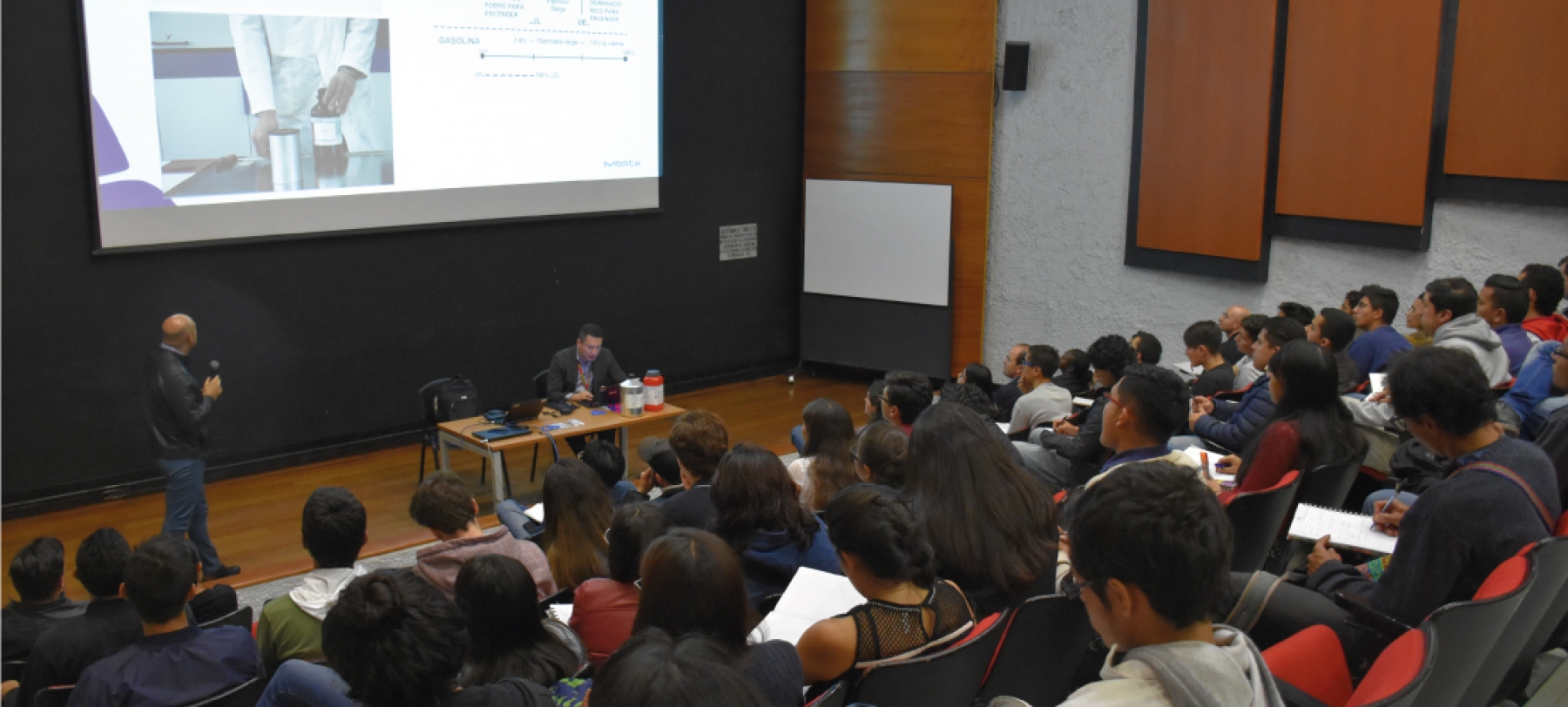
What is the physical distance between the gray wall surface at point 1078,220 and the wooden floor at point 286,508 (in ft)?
5.70

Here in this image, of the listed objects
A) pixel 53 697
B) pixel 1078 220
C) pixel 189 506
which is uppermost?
pixel 1078 220

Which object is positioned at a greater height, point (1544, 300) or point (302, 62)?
point (302, 62)

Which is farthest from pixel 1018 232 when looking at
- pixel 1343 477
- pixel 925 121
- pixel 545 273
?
pixel 1343 477

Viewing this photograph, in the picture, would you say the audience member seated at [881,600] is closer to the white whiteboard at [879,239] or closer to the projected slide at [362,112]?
the projected slide at [362,112]

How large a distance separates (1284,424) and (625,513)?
2141 millimetres

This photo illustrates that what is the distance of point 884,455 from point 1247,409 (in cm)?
167

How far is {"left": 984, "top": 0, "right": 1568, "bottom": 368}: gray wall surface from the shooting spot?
7.35 metres

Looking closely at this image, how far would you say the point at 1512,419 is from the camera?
3.79 m

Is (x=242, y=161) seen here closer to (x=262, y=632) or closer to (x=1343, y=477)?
(x=262, y=632)

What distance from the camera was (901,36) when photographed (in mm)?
8438

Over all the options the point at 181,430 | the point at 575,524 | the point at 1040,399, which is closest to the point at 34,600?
the point at 575,524

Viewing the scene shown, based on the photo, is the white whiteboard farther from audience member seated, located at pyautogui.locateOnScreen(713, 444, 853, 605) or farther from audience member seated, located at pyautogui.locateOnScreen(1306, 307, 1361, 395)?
audience member seated, located at pyautogui.locateOnScreen(713, 444, 853, 605)

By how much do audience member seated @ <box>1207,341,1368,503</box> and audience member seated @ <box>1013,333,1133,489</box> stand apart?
67 centimetres

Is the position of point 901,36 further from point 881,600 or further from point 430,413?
point 881,600
